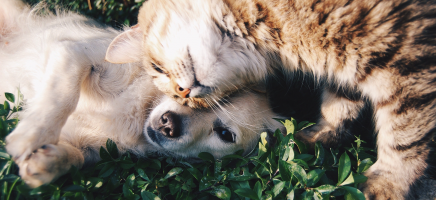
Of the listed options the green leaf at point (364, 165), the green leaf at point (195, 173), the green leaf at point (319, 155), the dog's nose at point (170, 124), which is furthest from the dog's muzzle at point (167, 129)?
the green leaf at point (364, 165)

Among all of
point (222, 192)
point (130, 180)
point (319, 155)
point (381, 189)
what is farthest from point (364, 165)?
point (130, 180)

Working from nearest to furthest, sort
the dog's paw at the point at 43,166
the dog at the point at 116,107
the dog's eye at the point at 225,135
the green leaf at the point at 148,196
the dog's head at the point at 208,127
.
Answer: the dog's paw at the point at 43,166 → the green leaf at the point at 148,196 → the dog at the point at 116,107 → the dog's head at the point at 208,127 → the dog's eye at the point at 225,135

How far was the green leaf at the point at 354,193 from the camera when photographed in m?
Result: 1.88

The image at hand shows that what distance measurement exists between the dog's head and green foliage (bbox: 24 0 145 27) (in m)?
1.72

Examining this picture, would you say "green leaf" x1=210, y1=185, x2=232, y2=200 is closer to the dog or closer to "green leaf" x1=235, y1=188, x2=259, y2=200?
"green leaf" x1=235, y1=188, x2=259, y2=200

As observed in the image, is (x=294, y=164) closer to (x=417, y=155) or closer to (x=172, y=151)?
(x=417, y=155)

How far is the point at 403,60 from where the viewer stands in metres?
1.90

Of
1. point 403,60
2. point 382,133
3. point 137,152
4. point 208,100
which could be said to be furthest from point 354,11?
point 137,152

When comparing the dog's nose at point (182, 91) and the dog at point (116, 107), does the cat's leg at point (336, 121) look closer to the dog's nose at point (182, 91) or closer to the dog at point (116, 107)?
the dog at point (116, 107)

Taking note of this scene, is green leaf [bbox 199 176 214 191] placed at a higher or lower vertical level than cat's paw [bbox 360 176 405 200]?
lower

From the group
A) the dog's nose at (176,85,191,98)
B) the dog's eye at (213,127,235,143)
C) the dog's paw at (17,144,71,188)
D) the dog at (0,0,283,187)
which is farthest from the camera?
the dog's eye at (213,127,235,143)

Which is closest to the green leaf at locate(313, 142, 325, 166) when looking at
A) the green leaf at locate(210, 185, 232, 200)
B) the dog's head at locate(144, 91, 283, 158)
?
the dog's head at locate(144, 91, 283, 158)

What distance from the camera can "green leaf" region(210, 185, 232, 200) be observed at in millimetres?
1994

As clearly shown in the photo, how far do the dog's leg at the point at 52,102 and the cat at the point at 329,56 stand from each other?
30 centimetres
